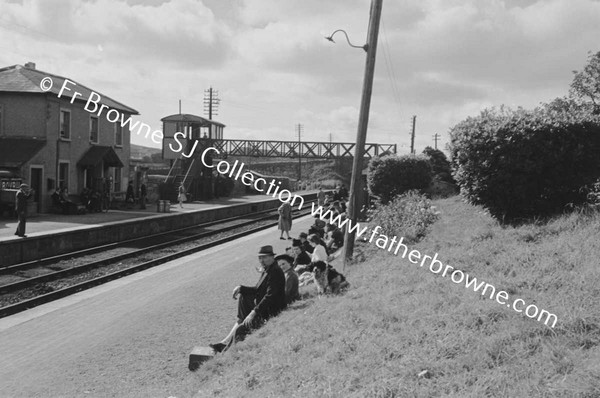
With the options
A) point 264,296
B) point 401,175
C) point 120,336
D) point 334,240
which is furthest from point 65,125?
point 264,296

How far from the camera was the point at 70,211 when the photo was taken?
26203 millimetres

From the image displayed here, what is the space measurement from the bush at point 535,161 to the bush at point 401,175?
11.6 metres

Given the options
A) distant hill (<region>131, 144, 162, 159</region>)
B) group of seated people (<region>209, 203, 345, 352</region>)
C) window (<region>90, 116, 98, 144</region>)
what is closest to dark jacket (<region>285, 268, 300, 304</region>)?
group of seated people (<region>209, 203, 345, 352</region>)

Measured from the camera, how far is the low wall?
652 inches

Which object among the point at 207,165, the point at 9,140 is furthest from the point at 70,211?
the point at 207,165

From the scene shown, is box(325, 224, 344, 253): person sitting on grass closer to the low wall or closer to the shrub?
the low wall

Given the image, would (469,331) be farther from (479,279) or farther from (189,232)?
(189,232)

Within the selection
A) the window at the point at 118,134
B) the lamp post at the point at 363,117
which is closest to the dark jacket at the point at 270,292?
the lamp post at the point at 363,117

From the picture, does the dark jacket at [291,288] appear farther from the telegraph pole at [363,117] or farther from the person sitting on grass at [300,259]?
the telegraph pole at [363,117]

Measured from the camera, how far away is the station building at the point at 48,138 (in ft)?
85.0

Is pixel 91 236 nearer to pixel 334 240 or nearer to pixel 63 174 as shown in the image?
pixel 63 174

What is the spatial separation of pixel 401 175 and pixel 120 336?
1566 cm

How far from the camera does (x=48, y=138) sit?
88.0 ft

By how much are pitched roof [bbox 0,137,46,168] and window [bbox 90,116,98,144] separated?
483cm
